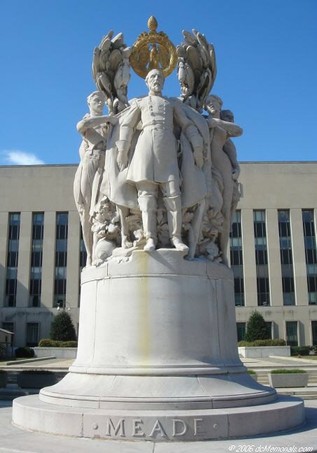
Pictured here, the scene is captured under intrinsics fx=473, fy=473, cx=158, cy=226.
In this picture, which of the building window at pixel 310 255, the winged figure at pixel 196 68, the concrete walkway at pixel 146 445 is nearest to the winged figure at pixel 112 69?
the winged figure at pixel 196 68

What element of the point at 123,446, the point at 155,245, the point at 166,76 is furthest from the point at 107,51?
the point at 123,446

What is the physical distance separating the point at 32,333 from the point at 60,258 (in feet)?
32.4

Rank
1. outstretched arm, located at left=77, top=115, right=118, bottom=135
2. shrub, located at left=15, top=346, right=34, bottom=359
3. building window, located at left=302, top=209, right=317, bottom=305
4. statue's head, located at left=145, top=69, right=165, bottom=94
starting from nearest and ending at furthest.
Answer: statue's head, located at left=145, top=69, right=165, bottom=94, outstretched arm, located at left=77, top=115, right=118, bottom=135, shrub, located at left=15, top=346, right=34, bottom=359, building window, located at left=302, top=209, right=317, bottom=305

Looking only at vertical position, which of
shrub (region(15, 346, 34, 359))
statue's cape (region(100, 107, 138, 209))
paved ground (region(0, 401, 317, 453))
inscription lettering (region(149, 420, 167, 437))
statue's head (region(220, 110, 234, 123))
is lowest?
shrub (region(15, 346, 34, 359))

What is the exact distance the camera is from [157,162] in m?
8.52

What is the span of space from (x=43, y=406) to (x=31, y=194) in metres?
57.6

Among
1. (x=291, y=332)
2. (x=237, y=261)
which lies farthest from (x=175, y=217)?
(x=291, y=332)

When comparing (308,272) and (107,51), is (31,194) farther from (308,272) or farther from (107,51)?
(107,51)

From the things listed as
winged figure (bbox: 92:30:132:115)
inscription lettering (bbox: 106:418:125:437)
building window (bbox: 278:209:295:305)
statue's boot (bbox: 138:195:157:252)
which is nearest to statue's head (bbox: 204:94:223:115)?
winged figure (bbox: 92:30:132:115)

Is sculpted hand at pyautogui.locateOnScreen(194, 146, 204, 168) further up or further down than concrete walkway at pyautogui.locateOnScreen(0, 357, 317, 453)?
further up

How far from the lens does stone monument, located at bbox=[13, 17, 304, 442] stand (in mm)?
6875

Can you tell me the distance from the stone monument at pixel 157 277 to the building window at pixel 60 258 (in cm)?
5141

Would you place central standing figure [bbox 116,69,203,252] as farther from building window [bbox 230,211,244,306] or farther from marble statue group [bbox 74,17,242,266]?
building window [bbox 230,211,244,306]

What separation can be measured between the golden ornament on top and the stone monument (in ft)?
1.69
